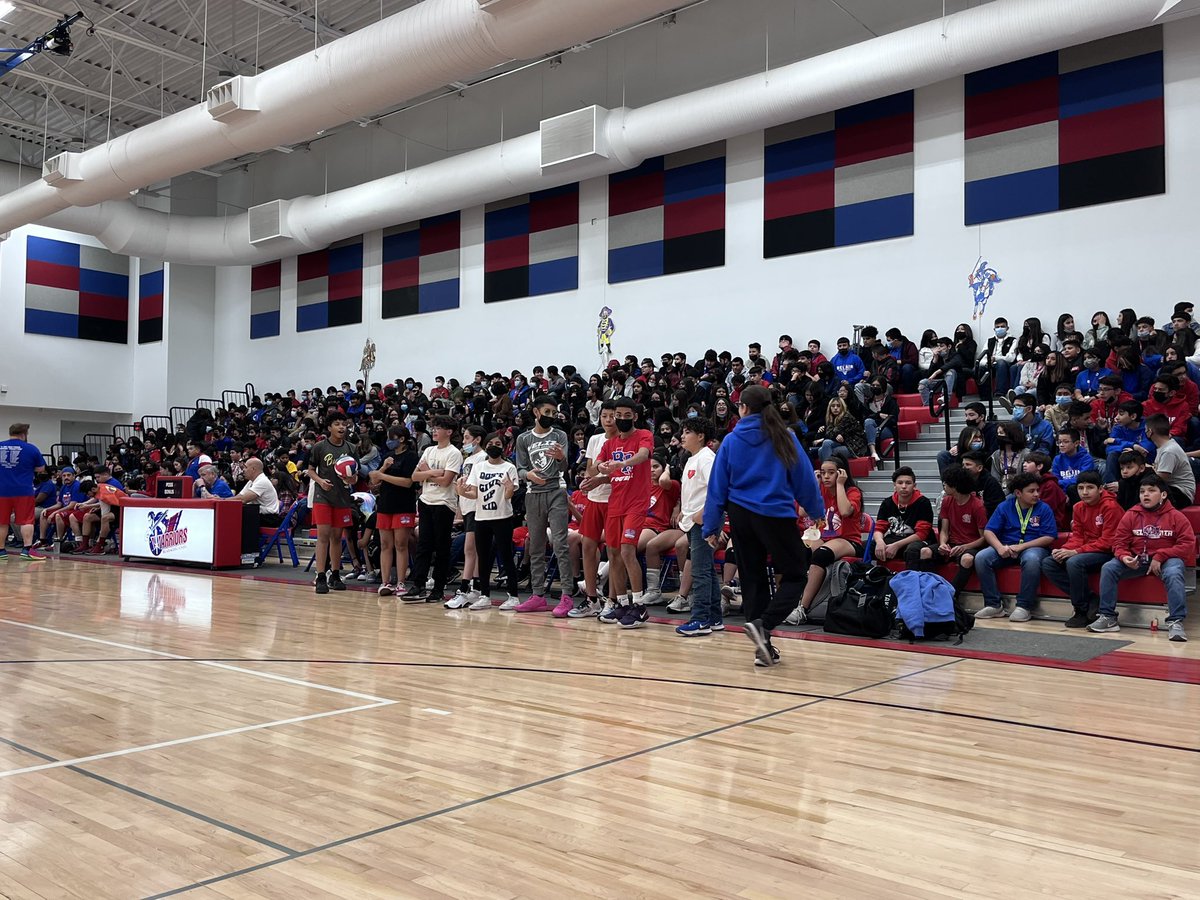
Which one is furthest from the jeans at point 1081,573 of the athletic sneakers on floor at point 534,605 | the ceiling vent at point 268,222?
the ceiling vent at point 268,222

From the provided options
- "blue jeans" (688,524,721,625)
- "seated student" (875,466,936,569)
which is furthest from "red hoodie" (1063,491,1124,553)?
"blue jeans" (688,524,721,625)

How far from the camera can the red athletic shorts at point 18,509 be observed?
12109mm

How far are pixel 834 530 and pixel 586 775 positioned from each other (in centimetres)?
467

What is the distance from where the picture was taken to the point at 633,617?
7148 millimetres

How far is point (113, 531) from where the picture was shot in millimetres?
15312

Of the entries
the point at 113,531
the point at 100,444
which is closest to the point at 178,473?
the point at 113,531

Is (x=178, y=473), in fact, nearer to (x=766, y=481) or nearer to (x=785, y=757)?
(x=766, y=481)

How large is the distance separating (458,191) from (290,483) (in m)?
6.61

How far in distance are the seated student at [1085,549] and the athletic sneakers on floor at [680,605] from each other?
2766mm

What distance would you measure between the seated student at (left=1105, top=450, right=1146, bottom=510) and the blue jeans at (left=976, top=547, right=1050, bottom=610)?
2.59 feet

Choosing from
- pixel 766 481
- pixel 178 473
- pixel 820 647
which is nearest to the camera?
pixel 766 481

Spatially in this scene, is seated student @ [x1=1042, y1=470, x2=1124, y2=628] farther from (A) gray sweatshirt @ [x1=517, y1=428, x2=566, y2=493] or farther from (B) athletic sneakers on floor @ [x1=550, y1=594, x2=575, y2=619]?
(A) gray sweatshirt @ [x1=517, y1=428, x2=566, y2=493]

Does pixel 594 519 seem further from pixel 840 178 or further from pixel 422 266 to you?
pixel 422 266

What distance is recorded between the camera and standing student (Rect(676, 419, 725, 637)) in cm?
670
